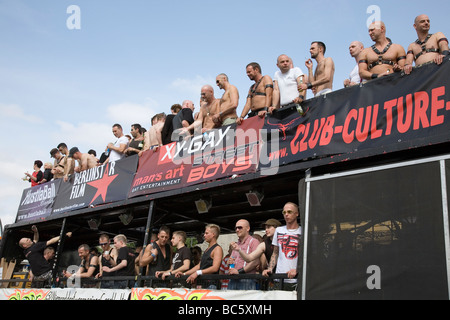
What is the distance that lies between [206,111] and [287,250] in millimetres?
3894

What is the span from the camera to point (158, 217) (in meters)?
10.1

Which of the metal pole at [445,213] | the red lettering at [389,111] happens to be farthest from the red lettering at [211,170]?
the metal pole at [445,213]

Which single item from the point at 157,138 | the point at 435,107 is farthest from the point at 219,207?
the point at 435,107

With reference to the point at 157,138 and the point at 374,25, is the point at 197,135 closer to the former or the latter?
the point at 157,138

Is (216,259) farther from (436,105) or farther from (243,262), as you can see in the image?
(436,105)

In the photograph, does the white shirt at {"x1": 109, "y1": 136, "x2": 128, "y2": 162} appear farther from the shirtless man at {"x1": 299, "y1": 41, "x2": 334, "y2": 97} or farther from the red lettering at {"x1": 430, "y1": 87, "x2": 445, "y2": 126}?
the red lettering at {"x1": 430, "y1": 87, "x2": 445, "y2": 126}

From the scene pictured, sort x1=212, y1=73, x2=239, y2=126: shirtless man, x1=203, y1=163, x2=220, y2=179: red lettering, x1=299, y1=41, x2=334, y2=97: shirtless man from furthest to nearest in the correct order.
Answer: x1=212, y1=73, x2=239, y2=126: shirtless man, x1=203, y1=163, x2=220, y2=179: red lettering, x1=299, y1=41, x2=334, y2=97: shirtless man

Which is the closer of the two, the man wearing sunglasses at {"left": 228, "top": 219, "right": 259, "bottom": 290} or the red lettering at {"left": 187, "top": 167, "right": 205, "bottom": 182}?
the man wearing sunglasses at {"left": 228, "top": 219, "right": 259, "bottom": 290}

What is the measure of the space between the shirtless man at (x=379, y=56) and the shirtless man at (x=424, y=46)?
0.49ft

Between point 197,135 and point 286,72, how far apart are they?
2.13 m

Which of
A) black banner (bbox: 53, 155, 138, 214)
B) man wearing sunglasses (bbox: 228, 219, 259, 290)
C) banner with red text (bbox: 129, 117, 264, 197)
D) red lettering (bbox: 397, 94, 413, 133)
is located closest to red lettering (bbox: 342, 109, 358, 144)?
red lettering (bbox: 397, 94, 413, 133)

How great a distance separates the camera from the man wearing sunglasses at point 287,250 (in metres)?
6.18

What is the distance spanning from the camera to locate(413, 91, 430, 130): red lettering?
5.44 metres

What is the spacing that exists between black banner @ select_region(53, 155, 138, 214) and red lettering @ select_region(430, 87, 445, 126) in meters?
6.34
